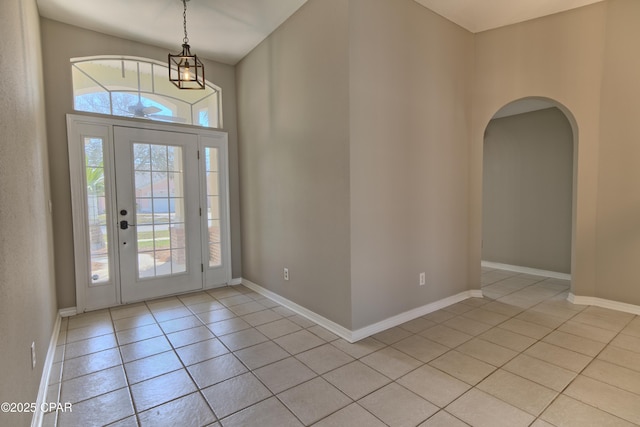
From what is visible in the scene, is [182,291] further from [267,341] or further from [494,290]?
[494,290]

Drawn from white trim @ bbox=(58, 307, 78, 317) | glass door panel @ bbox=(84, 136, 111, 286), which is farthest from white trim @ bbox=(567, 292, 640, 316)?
white trim @ bbox=(58, 307, 78, 317)

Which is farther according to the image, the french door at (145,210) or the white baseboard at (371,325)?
the french door at (145,210)

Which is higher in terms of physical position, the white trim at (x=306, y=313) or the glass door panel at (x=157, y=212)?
the glass door panel at (x=157, y=212)

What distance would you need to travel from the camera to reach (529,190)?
4832 millimetres

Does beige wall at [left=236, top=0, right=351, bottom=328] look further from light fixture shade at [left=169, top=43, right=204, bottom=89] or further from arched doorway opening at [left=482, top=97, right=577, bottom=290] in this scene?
arched doorway opening at [left=482, top=97, right=577, bottom=290]

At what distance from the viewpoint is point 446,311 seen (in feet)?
10.9

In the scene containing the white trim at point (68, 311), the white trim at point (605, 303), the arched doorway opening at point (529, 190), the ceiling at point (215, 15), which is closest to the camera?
the ceiling at point (215, 15)

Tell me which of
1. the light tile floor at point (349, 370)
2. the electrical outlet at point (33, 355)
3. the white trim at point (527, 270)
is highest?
the electrical outlet at point (33, 355)

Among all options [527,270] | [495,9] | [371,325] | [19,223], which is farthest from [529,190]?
[19,223]

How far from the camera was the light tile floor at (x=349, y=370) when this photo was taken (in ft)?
5.88

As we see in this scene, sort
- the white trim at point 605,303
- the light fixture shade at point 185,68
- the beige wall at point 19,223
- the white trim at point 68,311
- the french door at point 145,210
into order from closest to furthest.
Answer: the beige wall at point 19,223
the light fixture shade at point 185,68
the white trim at point 605,303
the white trim at point 68,311
the french door at point 145,210

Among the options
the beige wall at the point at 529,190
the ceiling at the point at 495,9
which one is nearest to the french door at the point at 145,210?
the ceiling at the point at 495,9

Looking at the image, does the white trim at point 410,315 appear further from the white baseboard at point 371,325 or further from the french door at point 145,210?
the french door at point 145,210

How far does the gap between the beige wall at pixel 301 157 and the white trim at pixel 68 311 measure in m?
1.99
